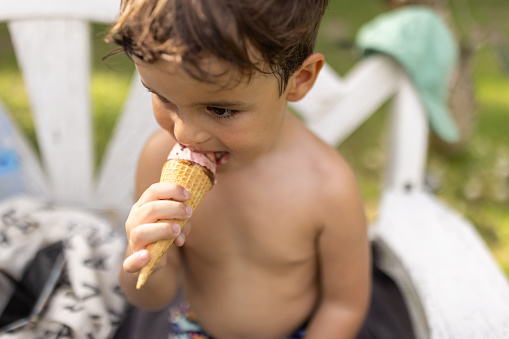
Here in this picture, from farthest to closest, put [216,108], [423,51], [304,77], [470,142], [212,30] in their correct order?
[470,142], [423,51], [304,77], [216,108], [212,30]

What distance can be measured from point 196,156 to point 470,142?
8.98 feet

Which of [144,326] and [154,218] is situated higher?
[154,218]

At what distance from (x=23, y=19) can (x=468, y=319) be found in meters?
1.32

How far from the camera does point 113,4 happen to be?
1469mm

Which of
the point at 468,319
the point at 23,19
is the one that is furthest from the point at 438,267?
the point at 23,19

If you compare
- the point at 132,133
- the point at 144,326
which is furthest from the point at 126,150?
the point at 144,326

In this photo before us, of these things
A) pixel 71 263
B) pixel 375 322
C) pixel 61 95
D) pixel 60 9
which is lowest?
pixel 375 322

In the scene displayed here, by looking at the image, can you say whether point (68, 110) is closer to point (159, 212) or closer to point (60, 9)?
point (60, 9)

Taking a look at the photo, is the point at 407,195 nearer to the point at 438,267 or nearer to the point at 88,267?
the point at 438,267

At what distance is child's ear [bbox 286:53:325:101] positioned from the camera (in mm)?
908

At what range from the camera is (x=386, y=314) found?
1379mm

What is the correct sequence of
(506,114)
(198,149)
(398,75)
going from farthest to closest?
(506,114), (398,75), (198,149)

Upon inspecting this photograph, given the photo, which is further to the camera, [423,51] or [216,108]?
[423,51]

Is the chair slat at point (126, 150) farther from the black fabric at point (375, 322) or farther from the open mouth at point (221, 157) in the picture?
the open mouth at point (221, 157)
